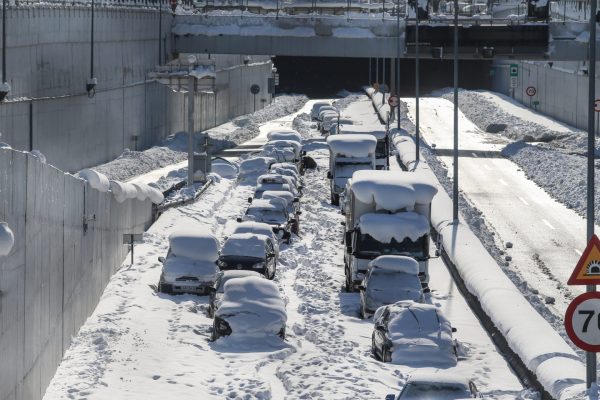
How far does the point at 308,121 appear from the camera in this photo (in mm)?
104250

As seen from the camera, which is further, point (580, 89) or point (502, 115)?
point (502, 115)

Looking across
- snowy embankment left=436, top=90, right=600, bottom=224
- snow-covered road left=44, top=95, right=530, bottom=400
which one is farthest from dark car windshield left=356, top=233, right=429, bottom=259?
snowy embankment left=436, top=90, right=600, bottom=224

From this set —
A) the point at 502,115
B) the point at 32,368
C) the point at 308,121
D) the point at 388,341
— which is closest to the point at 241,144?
the point at 308,121

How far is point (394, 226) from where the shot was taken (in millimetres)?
33594

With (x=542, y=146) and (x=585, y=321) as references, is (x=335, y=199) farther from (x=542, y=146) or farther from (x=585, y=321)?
(x=585, y=321)

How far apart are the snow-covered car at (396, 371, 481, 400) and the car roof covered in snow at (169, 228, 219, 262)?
15660mm

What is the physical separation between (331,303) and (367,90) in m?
105

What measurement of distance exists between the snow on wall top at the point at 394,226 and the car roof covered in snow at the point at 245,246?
112 inches

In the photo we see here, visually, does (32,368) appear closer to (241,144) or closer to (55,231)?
(55,231)

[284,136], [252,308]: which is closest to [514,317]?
[252,308]

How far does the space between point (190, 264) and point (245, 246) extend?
179 centimetres

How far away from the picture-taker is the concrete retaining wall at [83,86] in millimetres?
52031

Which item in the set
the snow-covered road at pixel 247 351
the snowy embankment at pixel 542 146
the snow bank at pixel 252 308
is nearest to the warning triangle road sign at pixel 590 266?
the snow-covered road at pixel 247 351

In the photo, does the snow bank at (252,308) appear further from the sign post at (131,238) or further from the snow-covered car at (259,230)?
the sign post at (131,238)
